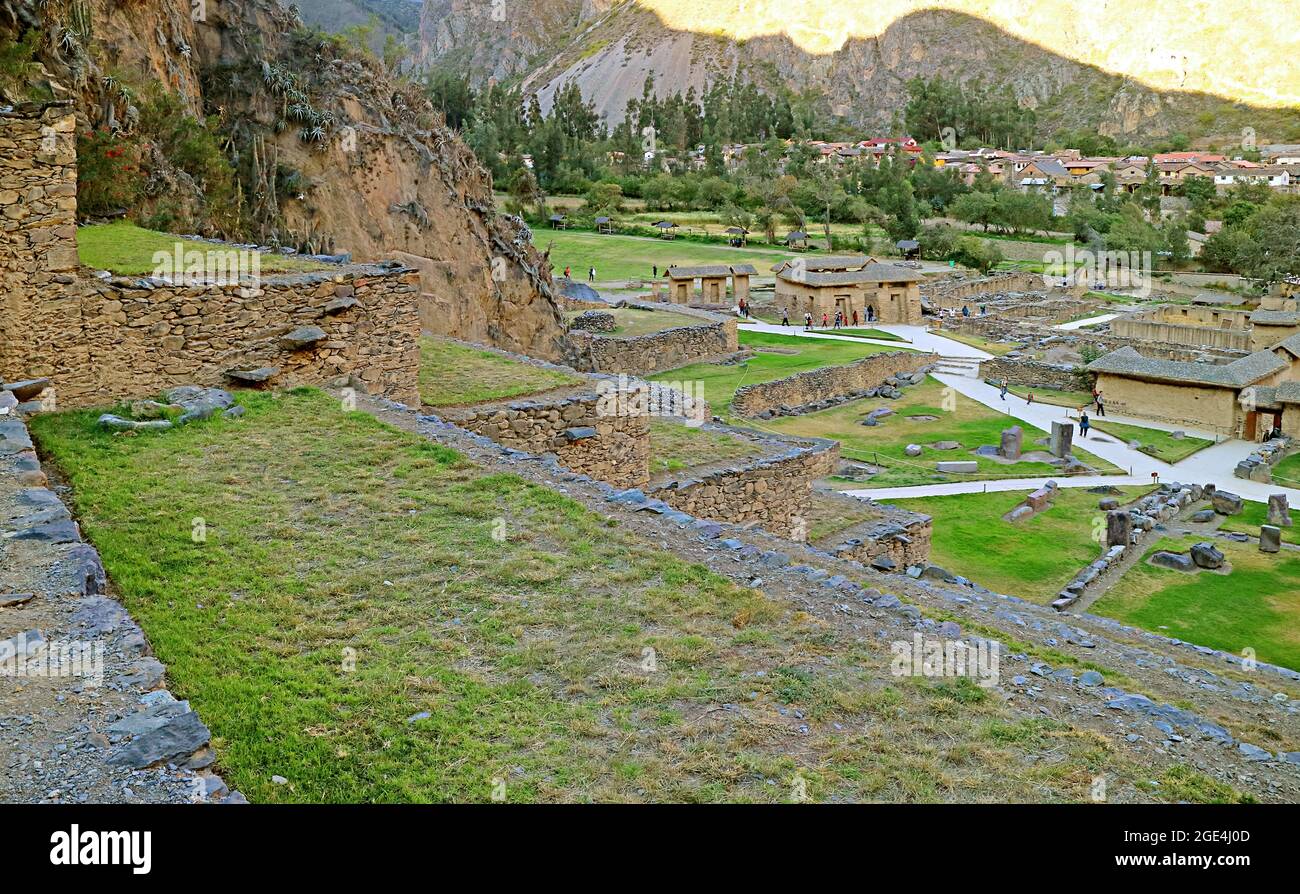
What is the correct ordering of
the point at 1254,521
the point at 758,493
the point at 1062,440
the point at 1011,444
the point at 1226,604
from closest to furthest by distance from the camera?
the point at 758,493
the point at 1226,604
the point at 1254,521
the point at 1011,444
the point at 1062,440

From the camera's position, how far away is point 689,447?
599 inches

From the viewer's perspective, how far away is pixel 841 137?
173m

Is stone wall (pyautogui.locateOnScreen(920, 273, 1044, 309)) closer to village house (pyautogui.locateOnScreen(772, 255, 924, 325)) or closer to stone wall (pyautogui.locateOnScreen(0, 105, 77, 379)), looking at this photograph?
village house (pyautogui.locateOnScreen(772, 255, 924, 325))

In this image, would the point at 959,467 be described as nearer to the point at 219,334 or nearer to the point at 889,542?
the point at 889,542

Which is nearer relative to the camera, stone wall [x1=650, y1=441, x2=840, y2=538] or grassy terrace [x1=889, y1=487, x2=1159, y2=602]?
stone wall [x1=650, y1=441, x2=840, y2=538]

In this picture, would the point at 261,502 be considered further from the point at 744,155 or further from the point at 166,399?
the point at 744,155

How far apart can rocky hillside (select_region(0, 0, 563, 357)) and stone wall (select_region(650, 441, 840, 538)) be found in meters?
11.8

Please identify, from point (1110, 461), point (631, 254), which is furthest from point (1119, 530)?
point (631, 254)

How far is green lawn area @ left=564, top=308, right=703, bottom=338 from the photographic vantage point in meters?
40.4

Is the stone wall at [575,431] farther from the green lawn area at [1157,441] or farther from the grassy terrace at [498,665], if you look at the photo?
the green lawn area at [1157,441]

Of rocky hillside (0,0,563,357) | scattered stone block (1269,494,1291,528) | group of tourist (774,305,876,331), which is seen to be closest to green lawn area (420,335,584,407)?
rocky hillside (0,0,563,357)

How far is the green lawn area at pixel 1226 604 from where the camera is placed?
55.9 feet

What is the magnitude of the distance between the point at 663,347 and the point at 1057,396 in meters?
15.7

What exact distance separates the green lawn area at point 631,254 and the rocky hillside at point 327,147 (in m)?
31.5
